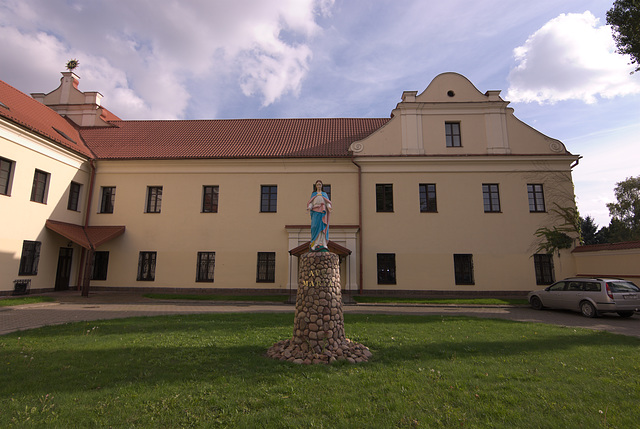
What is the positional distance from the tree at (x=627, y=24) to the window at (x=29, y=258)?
2863cm

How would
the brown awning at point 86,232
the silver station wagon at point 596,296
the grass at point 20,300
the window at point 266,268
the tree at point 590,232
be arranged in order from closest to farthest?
the silver station wagon at point 596,296 → the grass at point 20,300 → the brown awning at point 86,232 → the window at point 266,268 → the tree at point 590,232

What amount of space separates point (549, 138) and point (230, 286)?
20666mm

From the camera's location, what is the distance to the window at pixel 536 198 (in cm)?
1980

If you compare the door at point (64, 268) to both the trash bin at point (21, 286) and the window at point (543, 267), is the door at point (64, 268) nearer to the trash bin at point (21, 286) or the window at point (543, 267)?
the trash bin at point (21, 286)

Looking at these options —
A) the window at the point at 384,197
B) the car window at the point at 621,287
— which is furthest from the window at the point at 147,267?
the car window at the point at 621,287

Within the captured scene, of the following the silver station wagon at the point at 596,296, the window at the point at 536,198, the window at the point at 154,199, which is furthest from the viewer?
the window at the point at 154,199

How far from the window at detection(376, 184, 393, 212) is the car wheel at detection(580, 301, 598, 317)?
9761 mm

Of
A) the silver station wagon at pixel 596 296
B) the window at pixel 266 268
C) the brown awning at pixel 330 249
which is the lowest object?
the silver station wagon at pixel 596 296

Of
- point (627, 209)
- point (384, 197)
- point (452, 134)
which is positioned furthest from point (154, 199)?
point (627, 209)

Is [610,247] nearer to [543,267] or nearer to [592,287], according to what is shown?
[543,267]

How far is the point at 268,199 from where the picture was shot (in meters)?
20.5

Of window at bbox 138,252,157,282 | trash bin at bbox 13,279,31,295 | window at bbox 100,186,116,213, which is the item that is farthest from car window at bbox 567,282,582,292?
trash bin at bbox 13,279,31,295

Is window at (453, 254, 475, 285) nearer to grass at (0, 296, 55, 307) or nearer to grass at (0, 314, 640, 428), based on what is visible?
grass at (0, 314, 640, 428)

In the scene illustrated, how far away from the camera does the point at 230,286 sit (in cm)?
1941
